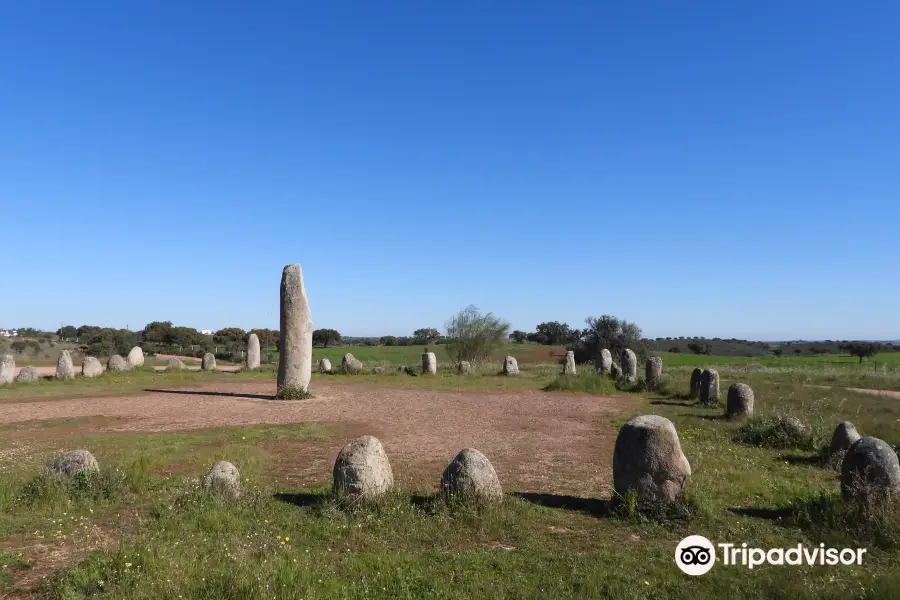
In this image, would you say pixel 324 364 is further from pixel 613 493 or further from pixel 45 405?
pixel 613 493

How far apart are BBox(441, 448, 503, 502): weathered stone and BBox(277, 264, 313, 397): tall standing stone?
1264 cm

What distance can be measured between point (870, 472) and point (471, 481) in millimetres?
4367

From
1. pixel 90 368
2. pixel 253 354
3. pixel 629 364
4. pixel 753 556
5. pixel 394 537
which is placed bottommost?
pixel 753 556

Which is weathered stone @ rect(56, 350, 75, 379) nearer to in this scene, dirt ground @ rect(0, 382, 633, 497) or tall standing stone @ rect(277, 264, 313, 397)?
dirt ground @ rect(0, 382, 633, 497)

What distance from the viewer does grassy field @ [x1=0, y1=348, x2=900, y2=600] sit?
4625mm

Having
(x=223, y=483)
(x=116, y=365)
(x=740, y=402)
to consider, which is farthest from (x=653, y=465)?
(x=116, y=365)

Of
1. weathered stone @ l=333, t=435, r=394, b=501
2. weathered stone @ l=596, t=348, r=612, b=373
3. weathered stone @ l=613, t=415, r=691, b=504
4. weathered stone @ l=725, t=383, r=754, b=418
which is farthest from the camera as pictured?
weathered stone @ l=596, t=348, r=612, b=373

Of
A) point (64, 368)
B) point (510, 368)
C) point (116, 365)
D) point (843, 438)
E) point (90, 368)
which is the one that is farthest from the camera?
point (510, 368)

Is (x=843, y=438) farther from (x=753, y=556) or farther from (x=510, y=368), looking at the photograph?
(x=510, y=368)

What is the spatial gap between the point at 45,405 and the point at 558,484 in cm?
1542

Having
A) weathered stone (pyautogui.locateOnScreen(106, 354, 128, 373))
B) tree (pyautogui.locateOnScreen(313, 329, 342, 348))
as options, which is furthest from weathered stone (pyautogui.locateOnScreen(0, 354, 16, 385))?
tree (pyautogui.locateOnScreen(313, 329, 342, 348))

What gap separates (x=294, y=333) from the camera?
18.8m

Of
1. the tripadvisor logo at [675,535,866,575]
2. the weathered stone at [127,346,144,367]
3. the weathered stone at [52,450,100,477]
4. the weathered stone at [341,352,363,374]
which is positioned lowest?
the tripadvisor logo at [675,535,866,575]

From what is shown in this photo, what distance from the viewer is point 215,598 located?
429 cm
